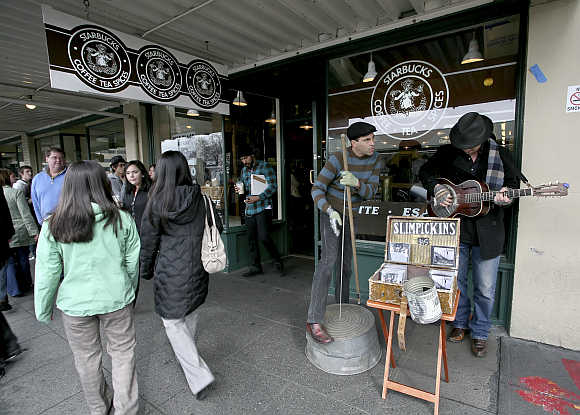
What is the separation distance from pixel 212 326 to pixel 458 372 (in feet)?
7.91

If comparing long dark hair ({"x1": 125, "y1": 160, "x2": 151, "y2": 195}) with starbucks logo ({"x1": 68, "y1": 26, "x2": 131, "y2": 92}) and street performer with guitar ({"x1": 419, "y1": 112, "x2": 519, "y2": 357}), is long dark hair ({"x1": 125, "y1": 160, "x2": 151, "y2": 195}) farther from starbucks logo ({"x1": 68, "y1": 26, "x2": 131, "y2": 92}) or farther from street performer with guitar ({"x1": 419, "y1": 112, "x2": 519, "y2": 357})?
street performer with guitar ({"x1": 419, "y1": 112, "x2": 519, "y2": 357})

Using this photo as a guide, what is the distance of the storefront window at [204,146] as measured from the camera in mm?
5359

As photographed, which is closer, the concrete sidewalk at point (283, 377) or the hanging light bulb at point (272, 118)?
the concrete sidewalk at point (283, 377)

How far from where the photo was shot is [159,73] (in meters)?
3.44

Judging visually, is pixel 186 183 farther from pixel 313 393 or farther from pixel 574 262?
pixel 574 262

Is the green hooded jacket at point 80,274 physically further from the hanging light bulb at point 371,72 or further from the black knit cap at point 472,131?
the hanging light bulb at point 371,72

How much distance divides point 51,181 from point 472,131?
14.9 feet

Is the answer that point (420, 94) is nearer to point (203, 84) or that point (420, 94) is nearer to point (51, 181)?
point (203, 84)

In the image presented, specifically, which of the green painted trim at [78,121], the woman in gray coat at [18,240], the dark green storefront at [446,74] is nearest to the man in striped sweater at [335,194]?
the dark green storefront at [446,74]

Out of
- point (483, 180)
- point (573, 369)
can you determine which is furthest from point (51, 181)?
point (573, 369)

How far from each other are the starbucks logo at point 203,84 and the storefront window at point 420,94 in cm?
152

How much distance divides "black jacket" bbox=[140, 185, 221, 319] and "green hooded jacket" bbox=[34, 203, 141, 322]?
36 cm

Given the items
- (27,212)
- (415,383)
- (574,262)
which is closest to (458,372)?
(415,383)

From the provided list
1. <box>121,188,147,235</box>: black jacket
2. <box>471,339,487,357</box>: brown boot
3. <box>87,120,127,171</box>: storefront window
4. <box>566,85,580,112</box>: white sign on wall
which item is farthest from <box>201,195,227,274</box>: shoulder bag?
<box>87,120,127,171</box>: storefront window
